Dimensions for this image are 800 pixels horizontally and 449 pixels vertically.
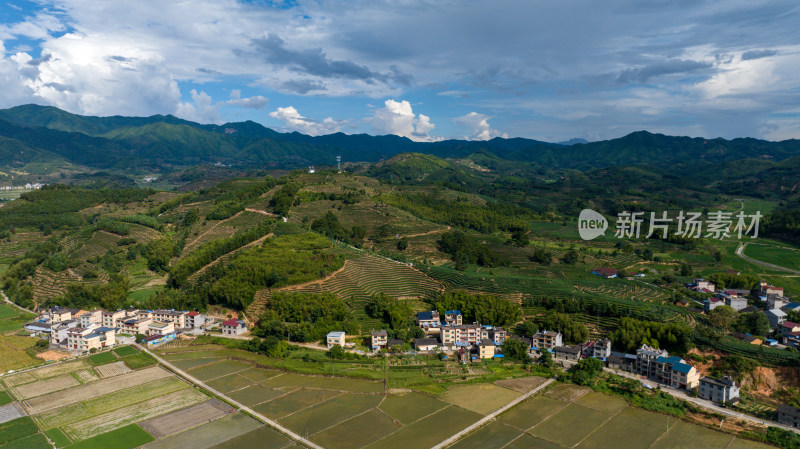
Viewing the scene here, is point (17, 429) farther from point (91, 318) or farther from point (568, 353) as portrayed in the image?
point (568, 353)

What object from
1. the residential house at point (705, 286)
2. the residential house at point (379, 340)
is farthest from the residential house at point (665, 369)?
the residential house at point (705, 286)

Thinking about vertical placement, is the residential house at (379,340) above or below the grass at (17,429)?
above

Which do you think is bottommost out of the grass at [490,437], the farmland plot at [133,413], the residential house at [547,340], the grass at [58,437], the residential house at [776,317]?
the grass at [58,437]

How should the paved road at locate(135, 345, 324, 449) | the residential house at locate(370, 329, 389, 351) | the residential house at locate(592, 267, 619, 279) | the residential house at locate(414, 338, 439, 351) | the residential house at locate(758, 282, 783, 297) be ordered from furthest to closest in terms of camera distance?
1. the residential house at locate(592, 267, 619, 279)
2. the residential house at locate(758, 282, 783, 297)
3. the residential house at locate(370, 329, 389, 351)
4. the residential house at locate(414, 338, 439, 351)
5. the paved road at locate(135, 345, 324, 449)

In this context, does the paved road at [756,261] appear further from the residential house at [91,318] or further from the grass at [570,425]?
the residential house at [91,318]

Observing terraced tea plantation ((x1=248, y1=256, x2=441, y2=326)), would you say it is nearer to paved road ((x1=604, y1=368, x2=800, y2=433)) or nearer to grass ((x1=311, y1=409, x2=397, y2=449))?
grass ((x1=311, y1=409, x2=397, y2=449))

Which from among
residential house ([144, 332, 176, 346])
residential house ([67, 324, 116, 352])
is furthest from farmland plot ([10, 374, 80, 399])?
residential house ([144, 332, 176, 346])
